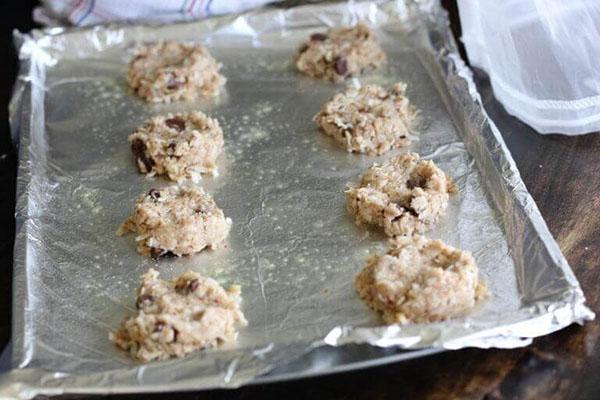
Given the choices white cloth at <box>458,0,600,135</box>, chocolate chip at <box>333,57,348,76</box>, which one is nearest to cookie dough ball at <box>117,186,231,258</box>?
chocolate chip at <box>333,57,348,76</box>

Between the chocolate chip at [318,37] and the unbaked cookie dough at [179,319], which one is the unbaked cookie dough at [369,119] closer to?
the chocolate chip at [318,37]

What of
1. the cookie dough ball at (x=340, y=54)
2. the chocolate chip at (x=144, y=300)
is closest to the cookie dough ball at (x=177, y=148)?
the cookie dough ball at (x=340, y=54)

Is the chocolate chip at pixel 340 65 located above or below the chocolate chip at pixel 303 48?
below

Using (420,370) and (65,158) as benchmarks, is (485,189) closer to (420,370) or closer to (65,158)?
(420,370)

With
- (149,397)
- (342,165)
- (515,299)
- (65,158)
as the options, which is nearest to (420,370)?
(515,299)

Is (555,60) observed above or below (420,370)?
above

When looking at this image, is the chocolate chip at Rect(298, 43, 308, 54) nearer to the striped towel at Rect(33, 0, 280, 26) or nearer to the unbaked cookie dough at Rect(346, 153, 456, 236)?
the striped towel at Rect(33, 0, 280, 26)
